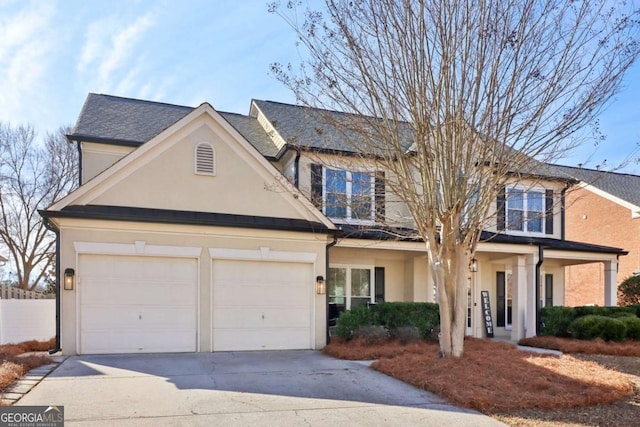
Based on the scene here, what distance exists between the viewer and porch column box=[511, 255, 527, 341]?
15203mm

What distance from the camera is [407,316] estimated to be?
1288cm

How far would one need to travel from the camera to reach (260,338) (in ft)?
39.4

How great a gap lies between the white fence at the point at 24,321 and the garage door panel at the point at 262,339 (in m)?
5.68

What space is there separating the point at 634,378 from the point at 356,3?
8.97m

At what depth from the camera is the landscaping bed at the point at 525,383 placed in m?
6.88

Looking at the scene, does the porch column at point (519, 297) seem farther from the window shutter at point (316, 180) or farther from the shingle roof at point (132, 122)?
the shingle roof at point (132, 122)

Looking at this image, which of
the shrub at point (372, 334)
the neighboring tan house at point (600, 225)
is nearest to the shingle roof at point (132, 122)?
the shrub at point (372, 334)

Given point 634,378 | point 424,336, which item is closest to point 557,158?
point 634,378

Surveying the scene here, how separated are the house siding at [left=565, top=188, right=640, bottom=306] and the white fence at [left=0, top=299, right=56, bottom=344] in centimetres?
2106

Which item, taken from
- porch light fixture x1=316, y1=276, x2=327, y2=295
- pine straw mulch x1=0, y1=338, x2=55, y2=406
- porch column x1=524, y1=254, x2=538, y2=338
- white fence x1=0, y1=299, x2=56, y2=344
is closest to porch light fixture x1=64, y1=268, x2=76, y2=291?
pine straw mulch x1=0, y1=338, x2=55, y2=406

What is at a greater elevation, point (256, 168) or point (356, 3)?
point (356, 3)

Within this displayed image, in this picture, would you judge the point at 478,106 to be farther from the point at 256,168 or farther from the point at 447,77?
the point at 256,168

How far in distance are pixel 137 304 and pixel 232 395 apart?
4740 millimetres

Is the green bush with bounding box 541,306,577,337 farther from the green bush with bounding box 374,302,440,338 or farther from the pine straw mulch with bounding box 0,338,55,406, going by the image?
the pine straw mulch with bounding box 0,338,55,406
